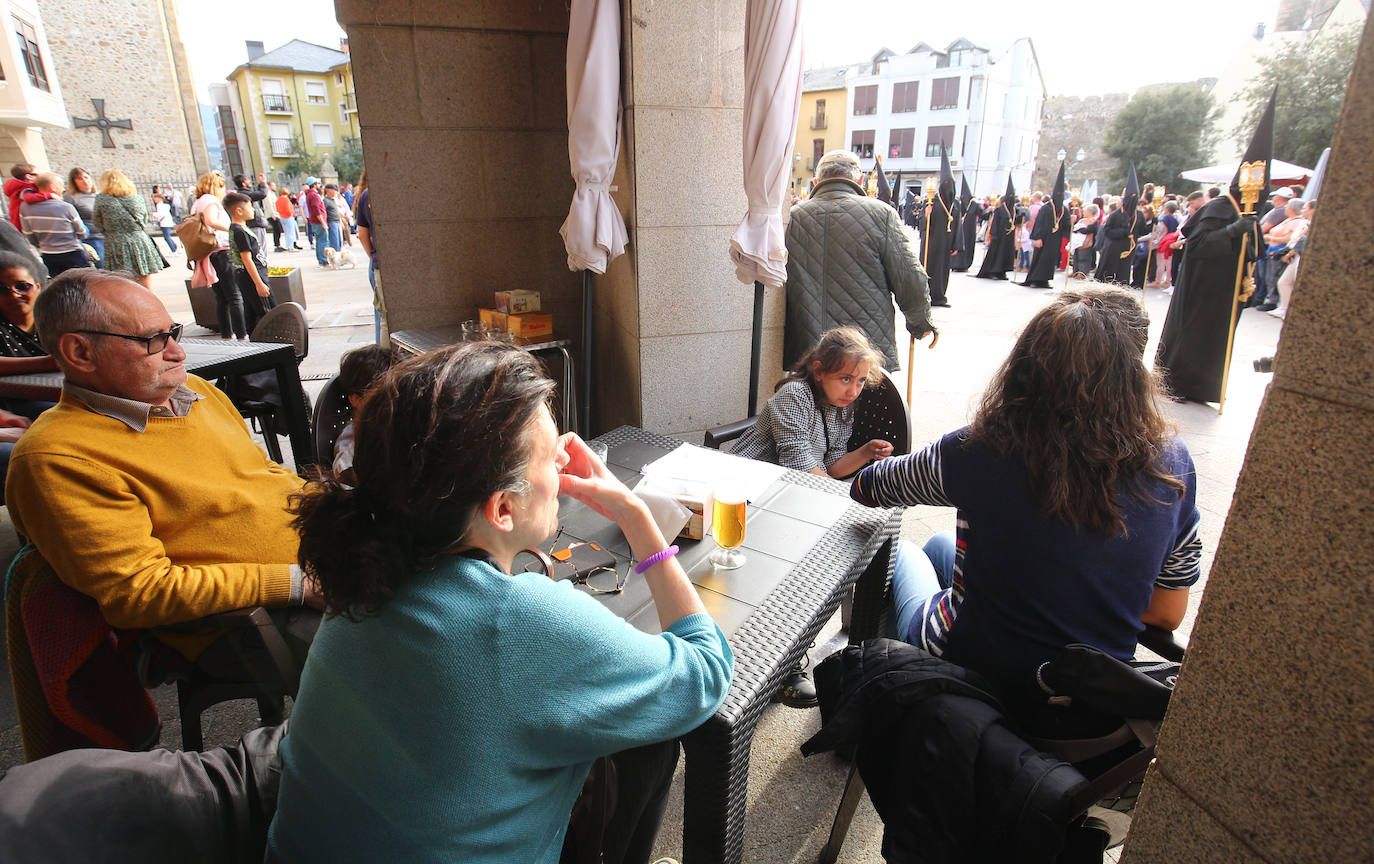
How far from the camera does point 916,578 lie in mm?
2045

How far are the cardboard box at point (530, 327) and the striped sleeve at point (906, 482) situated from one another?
236cm

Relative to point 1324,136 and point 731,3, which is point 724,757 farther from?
point 1324,136

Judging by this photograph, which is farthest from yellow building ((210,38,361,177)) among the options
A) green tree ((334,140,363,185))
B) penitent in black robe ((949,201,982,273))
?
penitent in black robe ((949,201,982,273))

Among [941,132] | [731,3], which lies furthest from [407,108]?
[941,132]

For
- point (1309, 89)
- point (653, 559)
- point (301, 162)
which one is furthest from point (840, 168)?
point (301, 162)

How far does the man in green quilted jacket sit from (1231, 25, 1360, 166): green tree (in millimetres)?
28399

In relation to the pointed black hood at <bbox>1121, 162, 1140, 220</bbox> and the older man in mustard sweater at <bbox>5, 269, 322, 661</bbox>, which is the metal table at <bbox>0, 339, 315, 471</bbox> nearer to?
the older man in mustard sweater at <bbox>5, 269, 322, 661</bbox>

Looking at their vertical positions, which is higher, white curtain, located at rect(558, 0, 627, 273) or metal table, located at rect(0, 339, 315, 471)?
white curtain, located at rect(558, 0, 627, 273)

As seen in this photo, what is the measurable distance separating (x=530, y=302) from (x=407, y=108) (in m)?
1.29

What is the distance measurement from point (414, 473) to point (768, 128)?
2.57m

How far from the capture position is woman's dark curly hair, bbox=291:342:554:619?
2.91ft

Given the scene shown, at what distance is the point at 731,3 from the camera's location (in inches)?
126

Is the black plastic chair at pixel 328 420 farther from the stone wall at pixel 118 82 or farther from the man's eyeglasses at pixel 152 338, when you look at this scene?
the stone wall at pixel 118 82

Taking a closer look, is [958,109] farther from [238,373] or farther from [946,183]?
[238,373]
